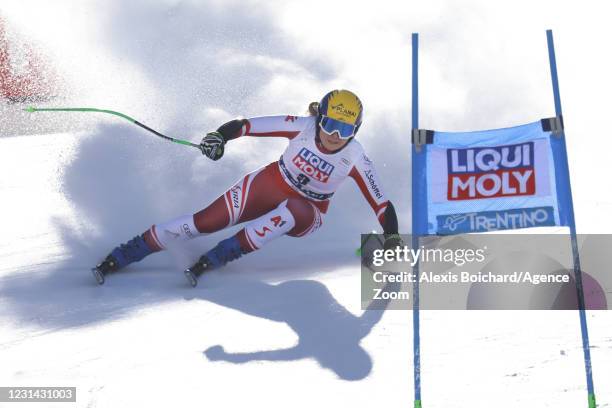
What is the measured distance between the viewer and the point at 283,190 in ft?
18.7

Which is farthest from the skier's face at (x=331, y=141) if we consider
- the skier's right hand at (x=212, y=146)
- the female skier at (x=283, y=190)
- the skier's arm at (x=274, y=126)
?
the skier's right hand at (x=212, y=146)

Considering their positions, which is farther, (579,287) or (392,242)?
(392,242)

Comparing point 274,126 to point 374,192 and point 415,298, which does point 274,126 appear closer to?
point 374,192

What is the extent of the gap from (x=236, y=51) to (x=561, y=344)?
836 centimetres

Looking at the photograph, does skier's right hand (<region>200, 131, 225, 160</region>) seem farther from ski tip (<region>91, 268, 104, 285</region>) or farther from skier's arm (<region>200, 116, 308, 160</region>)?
ski tip (<region>91, 268, 104, 285</region>)

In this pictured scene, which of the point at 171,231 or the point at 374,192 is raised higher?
the point at 374,192

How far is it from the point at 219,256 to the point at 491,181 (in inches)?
89.8

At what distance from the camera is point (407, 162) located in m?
8.25

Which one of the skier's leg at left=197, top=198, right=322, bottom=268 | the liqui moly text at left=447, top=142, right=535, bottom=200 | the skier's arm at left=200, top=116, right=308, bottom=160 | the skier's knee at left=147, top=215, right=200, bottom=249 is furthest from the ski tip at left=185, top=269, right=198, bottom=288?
the liqui moly text at left=447, top=142, right=535, bottom=200

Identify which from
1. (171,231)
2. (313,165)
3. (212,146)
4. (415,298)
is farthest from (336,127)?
(415,298)

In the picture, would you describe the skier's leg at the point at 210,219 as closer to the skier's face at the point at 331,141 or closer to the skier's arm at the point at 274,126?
the skier's arm at the point at 274,126

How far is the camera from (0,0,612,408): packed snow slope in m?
3.75

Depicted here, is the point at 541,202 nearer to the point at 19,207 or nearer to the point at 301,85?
the point at 19,207

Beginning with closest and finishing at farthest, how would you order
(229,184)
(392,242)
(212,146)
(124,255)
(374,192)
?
1. (212,146)
2. (124,255)
3. (392,242)
4. (374,192)
5. (229,184)
